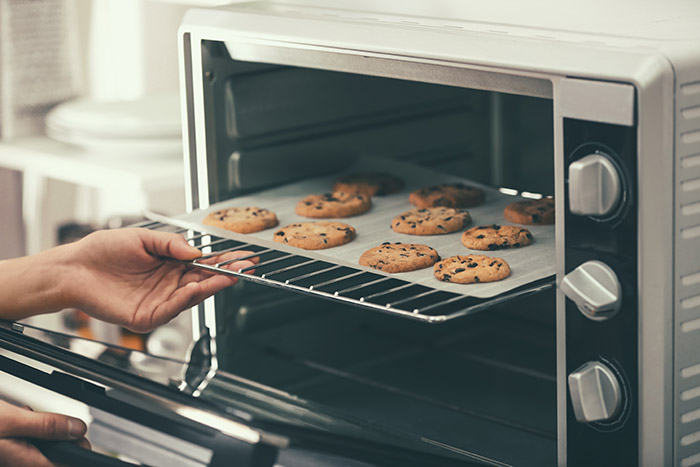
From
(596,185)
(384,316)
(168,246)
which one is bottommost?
(384,316)

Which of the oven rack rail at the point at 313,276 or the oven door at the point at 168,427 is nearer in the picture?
the oven door at the point at 168,427

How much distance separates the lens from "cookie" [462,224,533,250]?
119cm

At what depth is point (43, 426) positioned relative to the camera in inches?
37.3

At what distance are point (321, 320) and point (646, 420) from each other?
29.2 inches

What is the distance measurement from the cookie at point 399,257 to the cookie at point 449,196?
21 cm

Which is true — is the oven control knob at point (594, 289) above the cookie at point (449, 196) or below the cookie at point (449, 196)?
above

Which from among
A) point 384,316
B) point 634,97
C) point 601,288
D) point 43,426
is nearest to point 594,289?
point 601,288

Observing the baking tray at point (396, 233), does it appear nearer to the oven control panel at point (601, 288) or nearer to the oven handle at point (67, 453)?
the oven control panel at point (601, 288)

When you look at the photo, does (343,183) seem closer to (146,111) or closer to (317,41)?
(317,41)

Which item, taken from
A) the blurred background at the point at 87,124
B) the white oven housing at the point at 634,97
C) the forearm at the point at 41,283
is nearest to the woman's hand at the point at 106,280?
the forearm at the point at 41,283

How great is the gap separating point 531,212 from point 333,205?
289mm

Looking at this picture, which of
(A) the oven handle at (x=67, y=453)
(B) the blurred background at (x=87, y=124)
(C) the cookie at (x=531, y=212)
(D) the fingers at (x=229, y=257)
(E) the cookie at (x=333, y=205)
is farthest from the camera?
(B) the blurred background at (x=87, y=124)

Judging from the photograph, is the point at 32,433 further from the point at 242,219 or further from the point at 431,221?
the point at 431,221

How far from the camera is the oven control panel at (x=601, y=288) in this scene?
2.72ft
